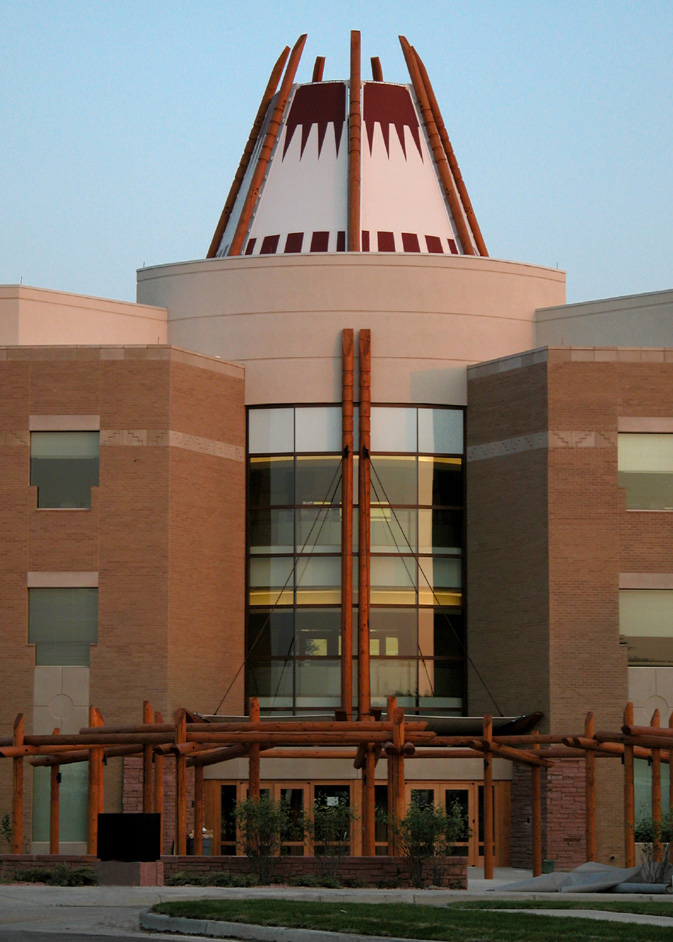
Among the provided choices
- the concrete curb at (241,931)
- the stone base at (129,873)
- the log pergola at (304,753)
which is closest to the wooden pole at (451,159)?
the log pergola at (304,753)

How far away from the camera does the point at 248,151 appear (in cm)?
5728

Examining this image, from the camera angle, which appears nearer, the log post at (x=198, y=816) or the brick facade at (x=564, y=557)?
the log post at (x=198, y=816)

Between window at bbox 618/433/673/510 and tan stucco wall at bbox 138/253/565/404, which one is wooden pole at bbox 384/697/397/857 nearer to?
window at bbox 618/433/673/510

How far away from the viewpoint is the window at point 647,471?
147 feet

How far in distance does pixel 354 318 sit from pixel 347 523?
6.11m

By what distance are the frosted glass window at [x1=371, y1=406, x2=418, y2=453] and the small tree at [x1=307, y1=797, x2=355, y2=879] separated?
15453 millimetres

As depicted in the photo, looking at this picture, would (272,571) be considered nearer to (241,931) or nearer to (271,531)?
(271,531)

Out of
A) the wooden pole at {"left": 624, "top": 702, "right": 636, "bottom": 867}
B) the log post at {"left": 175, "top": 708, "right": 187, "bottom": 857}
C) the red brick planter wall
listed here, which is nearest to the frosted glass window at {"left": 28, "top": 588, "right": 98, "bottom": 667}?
the log post at {"left": 175, "top": 708, "right": 187, "bottom": 857}

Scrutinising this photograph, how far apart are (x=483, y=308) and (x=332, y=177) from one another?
29.0 ft

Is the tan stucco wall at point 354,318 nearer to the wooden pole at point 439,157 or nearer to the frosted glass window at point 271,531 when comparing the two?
the frosted glass window at point 271,531

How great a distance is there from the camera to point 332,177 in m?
55.1

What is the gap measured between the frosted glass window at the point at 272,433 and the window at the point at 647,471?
9237 mm

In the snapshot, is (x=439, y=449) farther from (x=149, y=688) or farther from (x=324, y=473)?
(x=149, y=688)

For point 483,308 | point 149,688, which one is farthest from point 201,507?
point 483,308
